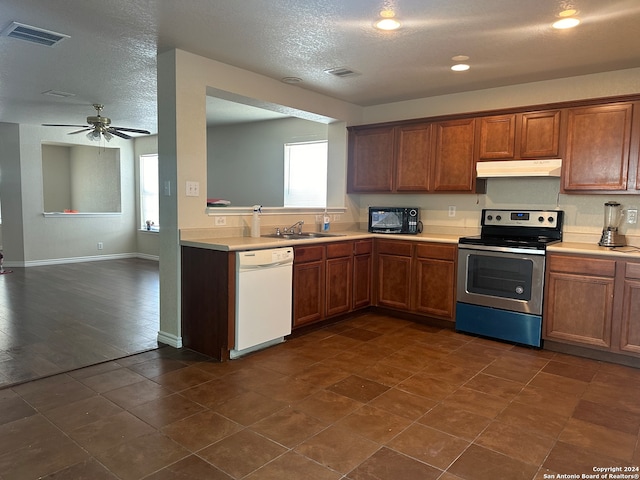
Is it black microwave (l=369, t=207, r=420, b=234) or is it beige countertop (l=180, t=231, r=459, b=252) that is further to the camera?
black microwave (l=369, t=207, r=420, b=234)

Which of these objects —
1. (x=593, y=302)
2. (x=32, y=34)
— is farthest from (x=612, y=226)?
(x=32, y=34)

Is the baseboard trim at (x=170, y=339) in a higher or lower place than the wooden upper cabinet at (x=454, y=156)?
lower

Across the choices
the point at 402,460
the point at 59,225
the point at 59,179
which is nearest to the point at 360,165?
the point at 402,460

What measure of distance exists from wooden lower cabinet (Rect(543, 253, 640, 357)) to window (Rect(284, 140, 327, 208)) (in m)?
3.28

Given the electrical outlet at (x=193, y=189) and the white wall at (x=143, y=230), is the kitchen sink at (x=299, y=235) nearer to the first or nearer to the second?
the electrical outlet at (x=193, y=189)

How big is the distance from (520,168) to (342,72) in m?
1.84

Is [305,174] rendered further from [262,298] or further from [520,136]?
[262,298]

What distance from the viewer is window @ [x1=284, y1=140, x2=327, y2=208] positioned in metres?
6.22

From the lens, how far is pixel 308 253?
3.94 metres

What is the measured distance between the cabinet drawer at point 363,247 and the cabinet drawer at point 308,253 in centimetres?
55

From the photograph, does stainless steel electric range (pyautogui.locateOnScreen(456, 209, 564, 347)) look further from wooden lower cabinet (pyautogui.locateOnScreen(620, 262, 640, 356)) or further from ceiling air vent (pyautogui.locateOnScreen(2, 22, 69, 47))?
ceiling air vent (pyautogui.locateOnScreen(2, 22, 69, 47))

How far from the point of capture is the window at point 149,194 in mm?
8578

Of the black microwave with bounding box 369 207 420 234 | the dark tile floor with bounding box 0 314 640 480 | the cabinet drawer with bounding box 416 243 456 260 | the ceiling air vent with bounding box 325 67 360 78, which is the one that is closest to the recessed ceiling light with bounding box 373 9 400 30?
the ceiling air vent with bounding box 325 67 360 78

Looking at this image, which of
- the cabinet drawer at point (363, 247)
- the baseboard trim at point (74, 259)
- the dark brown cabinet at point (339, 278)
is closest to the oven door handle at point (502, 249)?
the cabinet drawer at point (363, 247)
